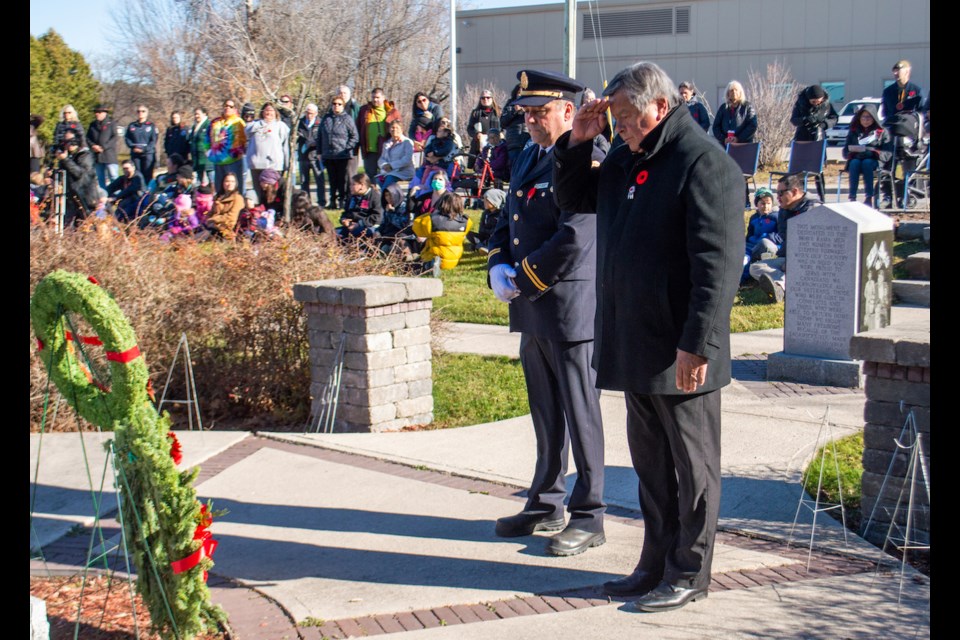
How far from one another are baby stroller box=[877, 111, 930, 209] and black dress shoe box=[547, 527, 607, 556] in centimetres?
1137

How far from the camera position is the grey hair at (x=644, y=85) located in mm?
4105

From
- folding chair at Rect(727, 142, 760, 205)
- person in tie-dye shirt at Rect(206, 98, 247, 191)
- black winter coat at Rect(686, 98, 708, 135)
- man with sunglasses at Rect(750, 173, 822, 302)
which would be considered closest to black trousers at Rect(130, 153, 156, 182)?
person in tie-dye shirt at Rect(206, 98, 247, 191)

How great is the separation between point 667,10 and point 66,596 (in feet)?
126

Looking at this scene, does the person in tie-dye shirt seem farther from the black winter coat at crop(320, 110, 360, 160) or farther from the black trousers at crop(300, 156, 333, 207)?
the black trousers at crop(300, 156, 333, 207)

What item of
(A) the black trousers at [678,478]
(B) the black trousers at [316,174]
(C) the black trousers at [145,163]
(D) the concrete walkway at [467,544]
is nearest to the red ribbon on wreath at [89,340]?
(D) the concrete walkway at [467,544]

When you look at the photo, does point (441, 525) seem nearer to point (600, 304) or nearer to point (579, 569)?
point (579, 569)

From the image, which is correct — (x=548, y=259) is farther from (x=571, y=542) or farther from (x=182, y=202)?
(x=182, y=202)

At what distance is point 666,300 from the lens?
4125 millimetres

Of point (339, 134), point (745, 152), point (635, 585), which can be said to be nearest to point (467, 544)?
point (635, 585)

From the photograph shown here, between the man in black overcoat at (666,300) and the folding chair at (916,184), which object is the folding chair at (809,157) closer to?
the folding chair at (916,184)

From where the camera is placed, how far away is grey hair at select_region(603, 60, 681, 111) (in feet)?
13.5

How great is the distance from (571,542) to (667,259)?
4.94ft

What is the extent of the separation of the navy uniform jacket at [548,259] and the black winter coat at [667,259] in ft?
1.75

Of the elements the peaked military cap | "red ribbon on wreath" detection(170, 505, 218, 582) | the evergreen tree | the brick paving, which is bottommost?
the brick paving
